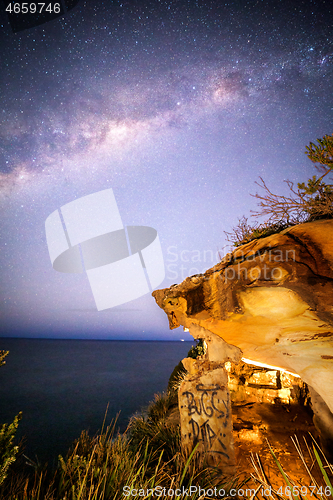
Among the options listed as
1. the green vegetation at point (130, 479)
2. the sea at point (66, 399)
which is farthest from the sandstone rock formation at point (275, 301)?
the sea at point (66, 399)

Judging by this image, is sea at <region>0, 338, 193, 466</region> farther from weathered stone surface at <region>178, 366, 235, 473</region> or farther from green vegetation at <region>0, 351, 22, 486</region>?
green vegetation at <region>0, 351, 22, 486</region>

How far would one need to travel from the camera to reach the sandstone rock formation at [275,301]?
3.40 meters

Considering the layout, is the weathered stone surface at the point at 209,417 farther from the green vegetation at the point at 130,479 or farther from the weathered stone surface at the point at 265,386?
the weathered stone surface at the point at 265,386

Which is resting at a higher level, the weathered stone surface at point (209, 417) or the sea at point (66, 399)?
the weathered stone surface at point (209, 417)

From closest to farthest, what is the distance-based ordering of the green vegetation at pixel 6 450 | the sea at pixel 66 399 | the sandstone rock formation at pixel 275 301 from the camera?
the green vegetation at pixel 6 450 → the sandstone rock formation at pixel 275 301 → the sea at pixel 66 399

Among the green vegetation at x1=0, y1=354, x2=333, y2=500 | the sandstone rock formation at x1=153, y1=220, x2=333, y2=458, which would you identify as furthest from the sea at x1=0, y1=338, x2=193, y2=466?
the sandstone rock formation at x1=153, y1=220, x2=333, y2=458

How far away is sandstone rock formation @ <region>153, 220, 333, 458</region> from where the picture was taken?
340 centimetres

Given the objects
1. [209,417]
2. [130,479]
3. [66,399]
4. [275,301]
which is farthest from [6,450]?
[66,399]

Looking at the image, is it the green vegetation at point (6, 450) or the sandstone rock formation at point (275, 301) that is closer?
the green vegetation at point (6, 450)

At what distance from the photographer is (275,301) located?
3732mm

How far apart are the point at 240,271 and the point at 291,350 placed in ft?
7.56

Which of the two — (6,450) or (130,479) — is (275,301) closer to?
(130,479)

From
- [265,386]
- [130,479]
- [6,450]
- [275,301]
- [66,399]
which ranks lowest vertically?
[66,399]

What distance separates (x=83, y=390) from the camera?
3438cm
